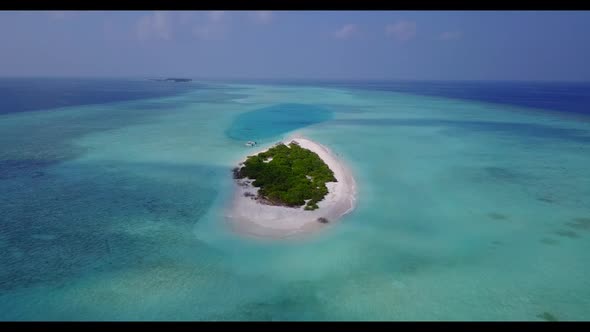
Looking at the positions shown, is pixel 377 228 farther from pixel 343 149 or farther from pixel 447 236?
pixel 343 149

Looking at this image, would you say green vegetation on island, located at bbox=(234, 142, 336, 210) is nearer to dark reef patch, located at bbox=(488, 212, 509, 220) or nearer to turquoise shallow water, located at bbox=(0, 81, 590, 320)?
turquoise shallow water, located at bbox=(0, 81, 590, 320)

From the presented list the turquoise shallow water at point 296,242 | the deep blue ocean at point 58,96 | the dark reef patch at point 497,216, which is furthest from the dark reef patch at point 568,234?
the deep blue ocean at point 58,96

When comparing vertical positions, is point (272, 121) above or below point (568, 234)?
above

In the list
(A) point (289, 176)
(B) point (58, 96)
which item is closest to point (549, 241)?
(A) point (289, 176)

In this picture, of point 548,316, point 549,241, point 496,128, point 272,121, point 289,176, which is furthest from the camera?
point 272,121

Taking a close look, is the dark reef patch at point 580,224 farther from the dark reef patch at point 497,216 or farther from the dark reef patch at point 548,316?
the dark reef patch at point 548,316

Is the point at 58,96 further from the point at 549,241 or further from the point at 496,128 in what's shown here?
the point at 549,241

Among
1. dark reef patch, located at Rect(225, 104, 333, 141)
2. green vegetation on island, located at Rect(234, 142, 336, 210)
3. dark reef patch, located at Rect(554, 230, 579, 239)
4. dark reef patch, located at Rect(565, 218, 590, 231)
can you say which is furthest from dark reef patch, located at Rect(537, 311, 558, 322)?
dark reef patch, located at Rect(225, 104, 333, 141)
